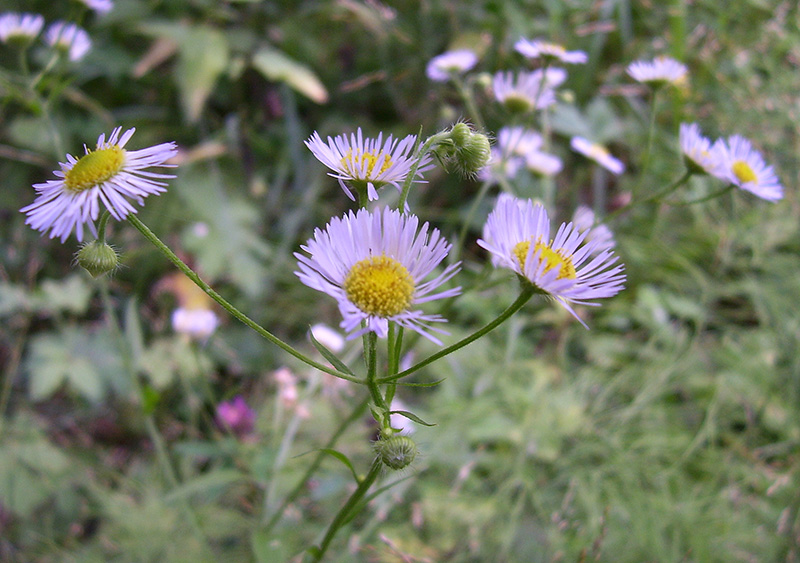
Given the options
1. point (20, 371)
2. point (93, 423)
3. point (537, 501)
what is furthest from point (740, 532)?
point (20, 371)

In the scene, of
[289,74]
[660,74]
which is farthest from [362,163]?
[289,74]

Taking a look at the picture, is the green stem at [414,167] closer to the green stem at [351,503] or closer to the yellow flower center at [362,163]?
the yellow flower center at [362,163]

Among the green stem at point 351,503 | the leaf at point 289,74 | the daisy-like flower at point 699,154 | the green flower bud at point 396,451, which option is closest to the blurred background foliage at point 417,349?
the leaf at point 289,74

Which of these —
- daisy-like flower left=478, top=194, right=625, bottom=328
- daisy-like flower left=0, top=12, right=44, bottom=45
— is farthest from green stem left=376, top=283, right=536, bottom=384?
daisy-like flower left=0, top=12, right=44, bottom=45

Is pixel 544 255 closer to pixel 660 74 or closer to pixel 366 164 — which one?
pixel 366 164

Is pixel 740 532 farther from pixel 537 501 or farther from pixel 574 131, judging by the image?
pixel 574 131

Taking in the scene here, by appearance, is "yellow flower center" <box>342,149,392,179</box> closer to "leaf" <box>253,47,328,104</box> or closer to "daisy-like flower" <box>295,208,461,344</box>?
"daisy-like flower" <box>295,208,461,344</box>
